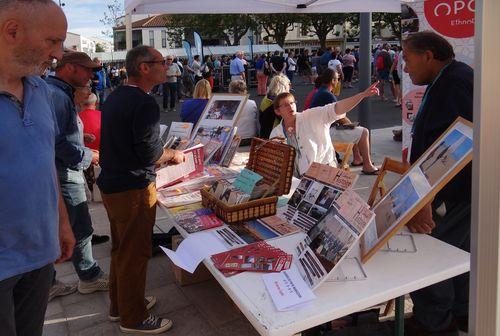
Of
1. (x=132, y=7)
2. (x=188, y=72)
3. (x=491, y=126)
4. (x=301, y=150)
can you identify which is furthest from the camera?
(x=188, y=72)

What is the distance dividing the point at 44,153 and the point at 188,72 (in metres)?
15.7

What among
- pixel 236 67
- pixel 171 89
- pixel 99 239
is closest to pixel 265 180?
pixel 99 239

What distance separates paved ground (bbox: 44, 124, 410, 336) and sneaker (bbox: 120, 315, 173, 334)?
0.05 m

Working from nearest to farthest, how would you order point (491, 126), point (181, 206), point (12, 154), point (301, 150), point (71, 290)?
point (491, 126) < point (12, 154) < point (181, 206) < point (71, 290) < point (301, 150)

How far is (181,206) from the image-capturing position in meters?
2.53

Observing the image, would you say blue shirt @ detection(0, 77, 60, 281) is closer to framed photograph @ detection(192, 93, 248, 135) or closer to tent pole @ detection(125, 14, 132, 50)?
framed photograph @ detection(192, 93, 248, 135)

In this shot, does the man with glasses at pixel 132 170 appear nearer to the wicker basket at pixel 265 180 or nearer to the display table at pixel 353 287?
the wicker basket at pixel 265 180

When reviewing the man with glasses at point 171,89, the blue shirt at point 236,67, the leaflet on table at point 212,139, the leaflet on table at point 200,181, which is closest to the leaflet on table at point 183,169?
the leaflet on table at point 200,181

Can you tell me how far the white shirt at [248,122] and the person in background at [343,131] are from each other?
740 mm

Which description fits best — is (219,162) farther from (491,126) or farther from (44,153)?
(491,126)

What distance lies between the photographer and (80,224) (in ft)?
9.82

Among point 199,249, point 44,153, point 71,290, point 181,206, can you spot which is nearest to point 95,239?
point 71,290

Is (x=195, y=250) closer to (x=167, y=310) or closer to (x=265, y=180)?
(x=265, y=180)

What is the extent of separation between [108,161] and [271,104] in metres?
3.02
